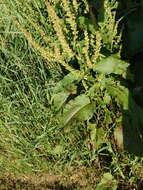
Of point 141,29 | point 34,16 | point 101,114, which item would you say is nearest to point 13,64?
point 34,16

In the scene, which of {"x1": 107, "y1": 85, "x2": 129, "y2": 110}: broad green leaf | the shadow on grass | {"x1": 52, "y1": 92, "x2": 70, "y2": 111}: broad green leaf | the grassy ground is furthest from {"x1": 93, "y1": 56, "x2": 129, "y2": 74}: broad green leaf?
the shadow on grass

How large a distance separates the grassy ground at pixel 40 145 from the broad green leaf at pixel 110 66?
52 cm

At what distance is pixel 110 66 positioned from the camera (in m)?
2.14

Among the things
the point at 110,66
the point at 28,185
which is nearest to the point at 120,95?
the point at 110,66

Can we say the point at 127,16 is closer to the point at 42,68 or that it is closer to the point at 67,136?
the point at 42,68

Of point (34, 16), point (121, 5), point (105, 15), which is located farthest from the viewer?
point (34, 16)

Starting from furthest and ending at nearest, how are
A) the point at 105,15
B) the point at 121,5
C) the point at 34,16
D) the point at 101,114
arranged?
1. the point at 34,16
2. the point at 121,5
3. the point at 101,114
4. the point at 105,15

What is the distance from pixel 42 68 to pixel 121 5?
69 centimetres

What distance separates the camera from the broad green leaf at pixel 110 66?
214 cm

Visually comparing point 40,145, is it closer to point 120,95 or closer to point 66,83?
point 66,83

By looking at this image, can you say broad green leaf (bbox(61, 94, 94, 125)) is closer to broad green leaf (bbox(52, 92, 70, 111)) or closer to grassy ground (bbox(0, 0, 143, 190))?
broad green leaf (bbox(52, 92, 70, 111))

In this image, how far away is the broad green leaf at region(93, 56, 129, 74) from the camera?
2.14m

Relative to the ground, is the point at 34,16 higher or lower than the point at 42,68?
higher

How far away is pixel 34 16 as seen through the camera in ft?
9.19
